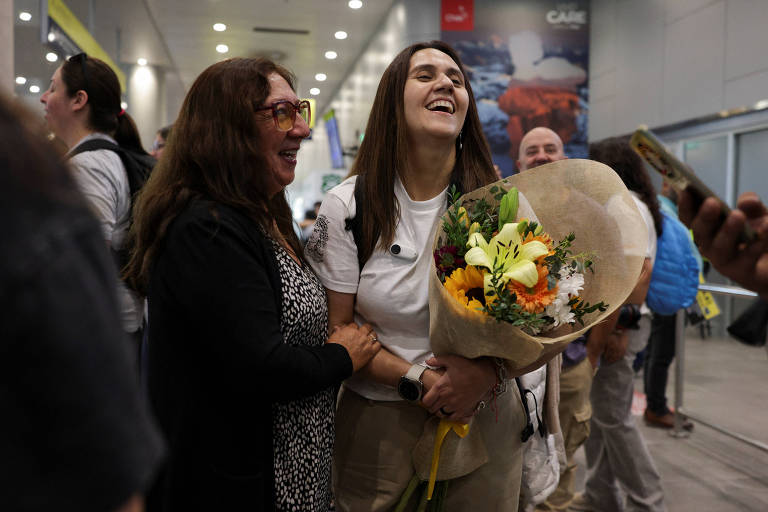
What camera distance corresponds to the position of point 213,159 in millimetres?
1485

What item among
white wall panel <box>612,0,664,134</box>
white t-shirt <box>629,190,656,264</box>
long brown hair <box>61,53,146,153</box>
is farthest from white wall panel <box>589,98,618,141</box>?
long brown hair <box>61,53,146,153</box>

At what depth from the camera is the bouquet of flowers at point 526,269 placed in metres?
1.43

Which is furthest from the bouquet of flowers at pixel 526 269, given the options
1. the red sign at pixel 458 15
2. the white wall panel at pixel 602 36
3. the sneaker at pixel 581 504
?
the white wall panel at pixel 602 36

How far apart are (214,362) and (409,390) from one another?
1.72ft

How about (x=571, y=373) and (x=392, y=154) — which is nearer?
(x=392, y=154)

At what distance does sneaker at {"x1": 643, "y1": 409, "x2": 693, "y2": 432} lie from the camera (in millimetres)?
4883

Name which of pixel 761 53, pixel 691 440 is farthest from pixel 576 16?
pixel 691 440

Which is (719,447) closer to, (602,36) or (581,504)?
(581,504)

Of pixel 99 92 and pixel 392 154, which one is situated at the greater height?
pixel 99 92

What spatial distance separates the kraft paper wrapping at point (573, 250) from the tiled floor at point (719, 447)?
248 centimetres

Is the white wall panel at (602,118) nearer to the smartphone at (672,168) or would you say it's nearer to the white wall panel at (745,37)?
the white wall panel at (745,37)

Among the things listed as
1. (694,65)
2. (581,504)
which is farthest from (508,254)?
(694,65)

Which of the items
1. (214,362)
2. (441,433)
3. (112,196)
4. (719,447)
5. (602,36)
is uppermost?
(602,36)

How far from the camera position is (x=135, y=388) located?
509 millimetres
